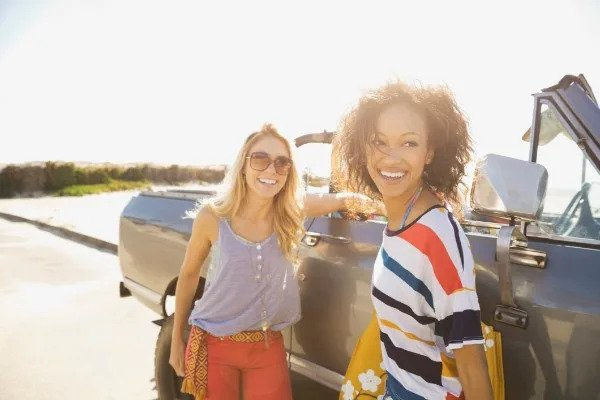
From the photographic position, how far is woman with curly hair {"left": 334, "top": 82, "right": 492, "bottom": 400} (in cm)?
118

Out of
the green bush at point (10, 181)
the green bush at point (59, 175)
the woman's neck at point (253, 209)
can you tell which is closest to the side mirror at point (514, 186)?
the woman's neck at point (253, 209)

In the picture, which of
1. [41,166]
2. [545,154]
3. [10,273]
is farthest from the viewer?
[41,166]

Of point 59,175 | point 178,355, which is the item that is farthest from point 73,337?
point 59,175

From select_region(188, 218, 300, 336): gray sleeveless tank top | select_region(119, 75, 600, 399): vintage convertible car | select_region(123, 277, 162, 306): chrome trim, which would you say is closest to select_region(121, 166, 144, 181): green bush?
select_region(123, 277, 162, 306): chrome trim

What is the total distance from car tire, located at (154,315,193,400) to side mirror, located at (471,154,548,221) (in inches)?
90.6

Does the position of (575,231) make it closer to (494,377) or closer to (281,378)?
(494,377)

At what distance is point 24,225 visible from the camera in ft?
43.4

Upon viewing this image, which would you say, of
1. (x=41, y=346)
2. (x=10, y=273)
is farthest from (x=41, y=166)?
(x=41, y=346)

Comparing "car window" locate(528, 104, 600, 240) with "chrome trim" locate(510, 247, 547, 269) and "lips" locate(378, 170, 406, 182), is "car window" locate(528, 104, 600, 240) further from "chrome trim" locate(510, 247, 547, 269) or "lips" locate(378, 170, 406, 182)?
"lips" locate(378, 170, 406, 182)

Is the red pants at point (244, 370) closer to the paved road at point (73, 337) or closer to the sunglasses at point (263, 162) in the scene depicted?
the paved road at point (73, 337)

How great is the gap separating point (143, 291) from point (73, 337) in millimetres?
1306

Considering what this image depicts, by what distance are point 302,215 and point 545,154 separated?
1168 millimetres

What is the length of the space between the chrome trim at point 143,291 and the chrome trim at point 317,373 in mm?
1549

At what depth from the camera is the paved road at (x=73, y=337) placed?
11.8ft
